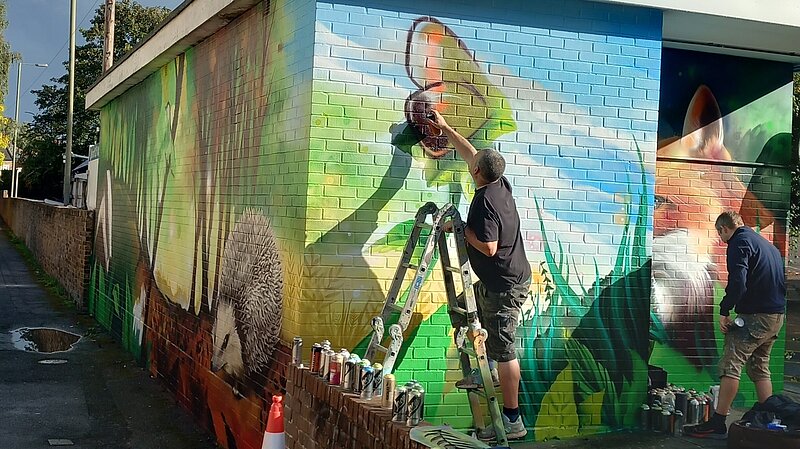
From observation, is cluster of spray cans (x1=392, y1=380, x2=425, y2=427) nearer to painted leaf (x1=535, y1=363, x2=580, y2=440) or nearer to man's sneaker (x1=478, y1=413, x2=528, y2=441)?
man's sneaker (x1=478, y1=413, x2=528, y2=441)

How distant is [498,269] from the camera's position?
525cm

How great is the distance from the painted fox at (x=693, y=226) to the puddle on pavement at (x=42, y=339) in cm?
805

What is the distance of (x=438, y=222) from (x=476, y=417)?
115cm

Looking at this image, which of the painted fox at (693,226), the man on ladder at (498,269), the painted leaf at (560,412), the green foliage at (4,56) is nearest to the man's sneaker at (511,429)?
the man on ladder at (498,269)

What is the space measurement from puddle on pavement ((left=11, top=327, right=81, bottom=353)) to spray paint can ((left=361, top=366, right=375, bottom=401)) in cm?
839

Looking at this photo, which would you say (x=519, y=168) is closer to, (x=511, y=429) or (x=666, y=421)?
(x=511, y=429)

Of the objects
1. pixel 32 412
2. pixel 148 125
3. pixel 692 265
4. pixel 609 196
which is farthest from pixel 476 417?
pixel 148 125

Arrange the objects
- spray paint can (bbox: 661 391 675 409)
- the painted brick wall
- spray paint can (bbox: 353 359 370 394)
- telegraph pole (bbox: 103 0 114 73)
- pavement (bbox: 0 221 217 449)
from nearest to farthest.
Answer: spray paint can (bbox: 353 359 370 394) < the painted brick wall < spray paint can (bbox: 661 391 675 409) < pavement (bbox: 0 221 217 449) < telegraph pole (bbox: 103 0 114 73)

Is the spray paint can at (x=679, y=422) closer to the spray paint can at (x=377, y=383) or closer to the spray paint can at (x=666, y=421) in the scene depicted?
the spray paint can at (x=666, y=421)

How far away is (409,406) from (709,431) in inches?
145

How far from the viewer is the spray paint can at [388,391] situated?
435 cm

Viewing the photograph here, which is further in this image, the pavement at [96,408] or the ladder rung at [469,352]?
the pavement at [96,408]

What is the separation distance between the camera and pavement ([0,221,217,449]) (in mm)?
7566

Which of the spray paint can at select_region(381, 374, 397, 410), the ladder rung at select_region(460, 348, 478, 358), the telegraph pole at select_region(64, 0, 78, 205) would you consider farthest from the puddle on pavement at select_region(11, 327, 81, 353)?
the telegraph pole at select_region(64, 0, 78, 205)
